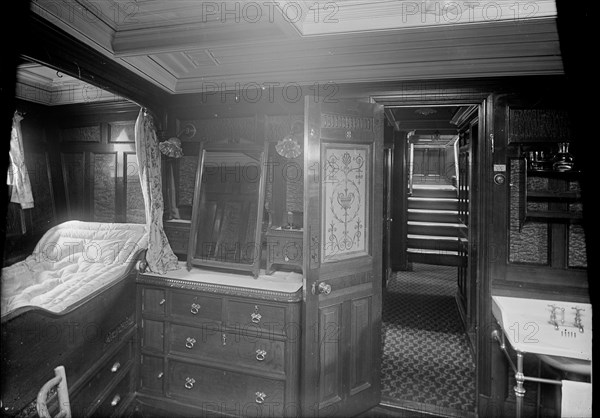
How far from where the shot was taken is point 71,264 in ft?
11.3

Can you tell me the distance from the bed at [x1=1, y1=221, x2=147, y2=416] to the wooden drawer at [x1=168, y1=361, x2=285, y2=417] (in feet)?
2.00

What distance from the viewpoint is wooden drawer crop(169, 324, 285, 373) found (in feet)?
9.24

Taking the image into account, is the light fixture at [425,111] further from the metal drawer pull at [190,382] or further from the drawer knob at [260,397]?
the metal drawer pull at [190,382]

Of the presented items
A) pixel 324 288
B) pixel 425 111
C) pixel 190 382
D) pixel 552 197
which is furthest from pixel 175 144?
pixel 552 197

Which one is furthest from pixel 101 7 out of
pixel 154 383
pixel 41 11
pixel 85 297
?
pixel 154 383

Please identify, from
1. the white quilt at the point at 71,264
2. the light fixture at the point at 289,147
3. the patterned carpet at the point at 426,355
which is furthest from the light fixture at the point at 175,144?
the patterned carpet at the point at 426,355

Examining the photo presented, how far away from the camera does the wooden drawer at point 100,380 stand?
2512mm

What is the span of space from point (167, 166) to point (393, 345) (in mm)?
3045

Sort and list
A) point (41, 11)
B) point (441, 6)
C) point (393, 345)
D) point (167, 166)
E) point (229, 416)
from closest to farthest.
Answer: point (41, 11) < point (441, 6) < point (229, 416) < point (167, 166) < point (393, 345)

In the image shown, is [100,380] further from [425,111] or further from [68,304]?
[425,111]

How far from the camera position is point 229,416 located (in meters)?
2.91

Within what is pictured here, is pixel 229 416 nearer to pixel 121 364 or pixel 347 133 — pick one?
pixel 121 364

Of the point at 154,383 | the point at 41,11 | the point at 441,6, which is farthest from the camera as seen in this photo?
the point at 154,383

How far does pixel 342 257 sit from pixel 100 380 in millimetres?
2040
